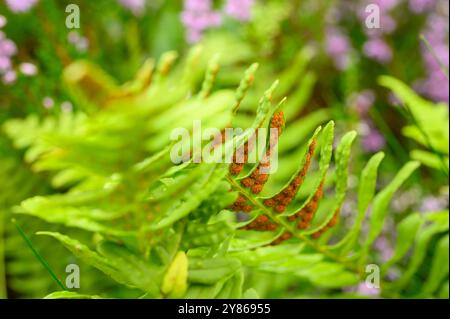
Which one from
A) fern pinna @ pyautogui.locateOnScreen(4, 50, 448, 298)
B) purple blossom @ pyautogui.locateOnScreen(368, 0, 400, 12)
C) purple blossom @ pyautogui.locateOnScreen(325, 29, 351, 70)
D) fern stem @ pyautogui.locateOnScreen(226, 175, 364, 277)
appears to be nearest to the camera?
fern pinna @ pyautogui.locateOnScreen(4, 50, 448, 298)

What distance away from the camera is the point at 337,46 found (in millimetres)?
1622

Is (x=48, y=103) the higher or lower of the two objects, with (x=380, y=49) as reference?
lower

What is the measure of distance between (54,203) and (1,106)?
998mm

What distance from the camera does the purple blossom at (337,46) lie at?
1624mm

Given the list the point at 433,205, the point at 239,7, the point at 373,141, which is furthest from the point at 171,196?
the point at 373,141

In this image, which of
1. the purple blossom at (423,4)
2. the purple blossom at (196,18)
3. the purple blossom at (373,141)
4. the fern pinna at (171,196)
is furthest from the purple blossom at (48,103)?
the purple blossom at (423,4)

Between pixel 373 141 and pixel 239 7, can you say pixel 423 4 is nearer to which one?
pixel 373 141

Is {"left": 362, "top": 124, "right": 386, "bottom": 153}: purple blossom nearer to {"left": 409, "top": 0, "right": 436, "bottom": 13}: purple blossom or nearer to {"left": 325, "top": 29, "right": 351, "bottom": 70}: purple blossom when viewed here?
{"left": 325, "top": 29, "right": 351, "bottom": 70}: purple blossom

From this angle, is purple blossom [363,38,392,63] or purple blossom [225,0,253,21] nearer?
purple blossom [225,0,253,21]

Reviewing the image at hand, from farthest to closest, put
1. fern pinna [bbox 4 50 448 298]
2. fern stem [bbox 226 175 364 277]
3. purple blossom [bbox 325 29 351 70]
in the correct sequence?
purple blossom [bbox 325 29 351 70]
fern stem [bbox 226 175 364 277]
fern pinna [bbox 4 50 448 298]

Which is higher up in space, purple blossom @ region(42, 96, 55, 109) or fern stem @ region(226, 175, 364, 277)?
purple blossom @ region(42, 96, 55, 109)

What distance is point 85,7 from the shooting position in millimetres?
1443

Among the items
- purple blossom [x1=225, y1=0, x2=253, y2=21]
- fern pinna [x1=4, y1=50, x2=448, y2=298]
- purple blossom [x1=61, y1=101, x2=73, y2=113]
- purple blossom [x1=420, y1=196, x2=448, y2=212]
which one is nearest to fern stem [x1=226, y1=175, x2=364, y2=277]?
fern pinna [x1=4, y1=50, x2=448, y2=298]

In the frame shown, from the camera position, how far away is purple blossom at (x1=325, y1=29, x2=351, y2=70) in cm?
162
